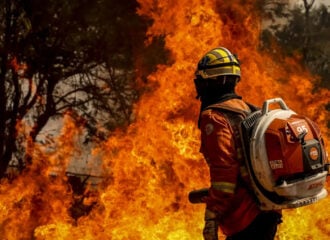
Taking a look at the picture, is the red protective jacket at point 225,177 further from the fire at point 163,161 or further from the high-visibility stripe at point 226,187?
the fire at point 163,161

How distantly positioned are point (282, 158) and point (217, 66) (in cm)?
81

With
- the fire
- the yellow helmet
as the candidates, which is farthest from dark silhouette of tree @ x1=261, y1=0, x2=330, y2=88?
the yellow helmet

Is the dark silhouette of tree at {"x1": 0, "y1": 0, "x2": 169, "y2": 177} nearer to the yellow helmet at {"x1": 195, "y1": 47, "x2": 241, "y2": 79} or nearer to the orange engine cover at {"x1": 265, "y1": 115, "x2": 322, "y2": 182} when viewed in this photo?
the yellow helmet at {"x1": 195, "y1": 47, "x2": 241, "y2": 79}

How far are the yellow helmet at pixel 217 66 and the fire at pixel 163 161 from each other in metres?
3.84

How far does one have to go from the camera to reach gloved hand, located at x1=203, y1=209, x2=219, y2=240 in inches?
132

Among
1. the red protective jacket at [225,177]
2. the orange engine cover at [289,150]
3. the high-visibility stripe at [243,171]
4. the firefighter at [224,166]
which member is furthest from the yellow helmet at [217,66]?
the high-visibility stripe at [243,171]

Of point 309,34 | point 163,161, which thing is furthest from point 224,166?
point 309,34

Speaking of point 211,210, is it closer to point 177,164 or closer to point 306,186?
point 306,186

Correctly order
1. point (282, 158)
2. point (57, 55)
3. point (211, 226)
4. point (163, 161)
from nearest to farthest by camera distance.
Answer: point (282, 158), point (211, 226), point (163, 161), point (57, 55)

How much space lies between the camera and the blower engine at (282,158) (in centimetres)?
328

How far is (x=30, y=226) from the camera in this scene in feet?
29.1

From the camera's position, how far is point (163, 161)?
8.54 meters

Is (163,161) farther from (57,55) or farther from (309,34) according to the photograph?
(309,34)

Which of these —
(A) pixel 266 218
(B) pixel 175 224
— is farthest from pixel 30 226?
(A) pixel 266 218
